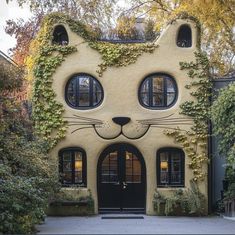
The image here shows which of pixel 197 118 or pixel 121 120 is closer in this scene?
pixel 121 120

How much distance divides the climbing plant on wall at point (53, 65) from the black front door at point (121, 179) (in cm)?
219

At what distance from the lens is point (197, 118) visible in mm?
21734

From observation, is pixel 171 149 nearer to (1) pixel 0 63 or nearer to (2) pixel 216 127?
(2) pixel 216 127

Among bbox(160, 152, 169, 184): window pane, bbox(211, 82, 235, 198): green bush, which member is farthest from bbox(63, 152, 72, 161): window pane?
bbox(211, 82, 235, 198): green bush

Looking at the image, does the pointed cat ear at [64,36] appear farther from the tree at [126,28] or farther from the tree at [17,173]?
the tree at [17,173]

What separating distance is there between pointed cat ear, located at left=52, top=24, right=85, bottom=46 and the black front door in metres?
4.46

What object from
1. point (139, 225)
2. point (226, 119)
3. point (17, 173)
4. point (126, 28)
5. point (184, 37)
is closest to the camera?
point (17, 173)

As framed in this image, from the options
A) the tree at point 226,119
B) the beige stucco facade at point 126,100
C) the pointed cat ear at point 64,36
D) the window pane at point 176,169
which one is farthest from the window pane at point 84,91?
the tree at point 226,119

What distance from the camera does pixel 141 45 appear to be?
22.0 metres

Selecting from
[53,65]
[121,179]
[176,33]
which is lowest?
[121,179]

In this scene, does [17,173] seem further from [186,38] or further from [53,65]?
[186,38]

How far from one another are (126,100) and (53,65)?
3.19 meters

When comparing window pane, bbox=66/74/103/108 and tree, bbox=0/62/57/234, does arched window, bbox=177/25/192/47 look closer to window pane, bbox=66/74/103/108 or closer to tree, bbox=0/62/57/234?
window pane, bbox=66/74/103/108

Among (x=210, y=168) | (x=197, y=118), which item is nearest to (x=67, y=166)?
(x=197, y=118)
